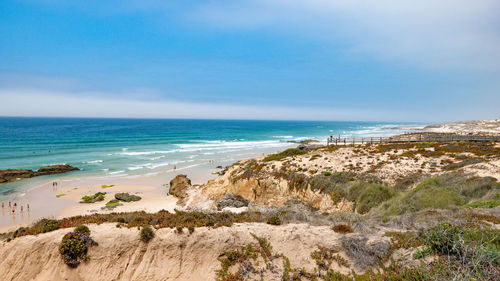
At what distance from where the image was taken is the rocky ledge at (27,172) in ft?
108

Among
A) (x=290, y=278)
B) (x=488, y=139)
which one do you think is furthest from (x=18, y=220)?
(x=488, y=139)

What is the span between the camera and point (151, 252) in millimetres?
9336

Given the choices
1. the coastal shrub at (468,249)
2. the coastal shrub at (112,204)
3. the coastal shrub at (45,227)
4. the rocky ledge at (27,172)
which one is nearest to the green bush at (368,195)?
the coastal shrub at (468,249)

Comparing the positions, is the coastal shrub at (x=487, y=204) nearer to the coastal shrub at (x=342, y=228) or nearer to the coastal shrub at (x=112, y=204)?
the coastal shrub at (x=342, y=228)

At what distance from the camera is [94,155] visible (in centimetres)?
5056

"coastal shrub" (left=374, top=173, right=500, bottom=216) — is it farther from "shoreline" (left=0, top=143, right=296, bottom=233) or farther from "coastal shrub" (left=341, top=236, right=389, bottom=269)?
"shoreline" (left=0, top=143, right=296, bottom=233)

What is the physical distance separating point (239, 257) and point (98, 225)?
6.32 meters

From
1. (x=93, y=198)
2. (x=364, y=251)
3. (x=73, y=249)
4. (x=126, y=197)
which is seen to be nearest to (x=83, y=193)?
(x=93, y=198)

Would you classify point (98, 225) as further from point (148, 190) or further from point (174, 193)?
point (148, 190)

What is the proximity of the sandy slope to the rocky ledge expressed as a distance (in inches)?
1268

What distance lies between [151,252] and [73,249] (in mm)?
2955

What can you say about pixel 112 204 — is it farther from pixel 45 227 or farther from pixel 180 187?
pixel 45 227

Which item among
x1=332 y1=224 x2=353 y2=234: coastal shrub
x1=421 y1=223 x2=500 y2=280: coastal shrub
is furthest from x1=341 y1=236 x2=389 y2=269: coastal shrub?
x1=421 y1=223 x2=500 y2=280: coastal shrub

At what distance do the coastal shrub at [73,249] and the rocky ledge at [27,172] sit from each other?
110 ft
